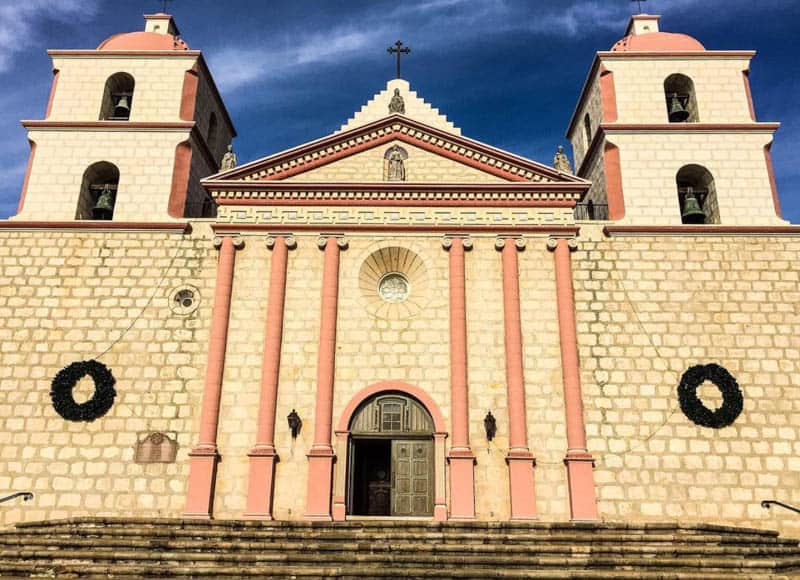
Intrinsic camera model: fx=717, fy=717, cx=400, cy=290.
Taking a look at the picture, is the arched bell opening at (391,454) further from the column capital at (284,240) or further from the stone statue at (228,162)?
the stone statue at (228,162)

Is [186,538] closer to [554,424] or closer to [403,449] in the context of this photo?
[403,449]

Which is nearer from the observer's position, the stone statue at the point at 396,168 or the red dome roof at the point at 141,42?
the stone statue at the point at 396,168

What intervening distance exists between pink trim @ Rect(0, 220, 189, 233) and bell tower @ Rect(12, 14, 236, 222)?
0.26 meters

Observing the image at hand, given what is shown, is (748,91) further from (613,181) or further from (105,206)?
(105,206)

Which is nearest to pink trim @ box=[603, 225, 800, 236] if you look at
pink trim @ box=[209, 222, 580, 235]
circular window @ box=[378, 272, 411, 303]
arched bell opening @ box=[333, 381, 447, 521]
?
pink trim @ box=[209, 222, 580, 235]

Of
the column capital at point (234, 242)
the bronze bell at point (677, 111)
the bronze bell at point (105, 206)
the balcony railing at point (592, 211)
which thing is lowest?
the column capital at point (234, 242)

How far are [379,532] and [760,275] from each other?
11969 mm

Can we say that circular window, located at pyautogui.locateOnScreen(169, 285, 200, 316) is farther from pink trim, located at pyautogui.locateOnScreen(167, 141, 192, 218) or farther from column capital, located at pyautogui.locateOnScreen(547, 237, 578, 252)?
column capital, located at pyautogui.locateOnScreen(547, 237, 578, 252)

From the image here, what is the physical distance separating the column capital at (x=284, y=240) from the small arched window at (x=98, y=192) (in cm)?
464

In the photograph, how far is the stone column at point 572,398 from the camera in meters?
16.6

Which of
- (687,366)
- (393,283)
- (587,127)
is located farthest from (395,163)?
(687,366)

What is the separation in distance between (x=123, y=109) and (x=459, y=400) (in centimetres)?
1318

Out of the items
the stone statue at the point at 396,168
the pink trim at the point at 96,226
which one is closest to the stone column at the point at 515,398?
the stone statue at the point at 396,168

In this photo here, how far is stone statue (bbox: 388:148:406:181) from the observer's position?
19.8 meters
